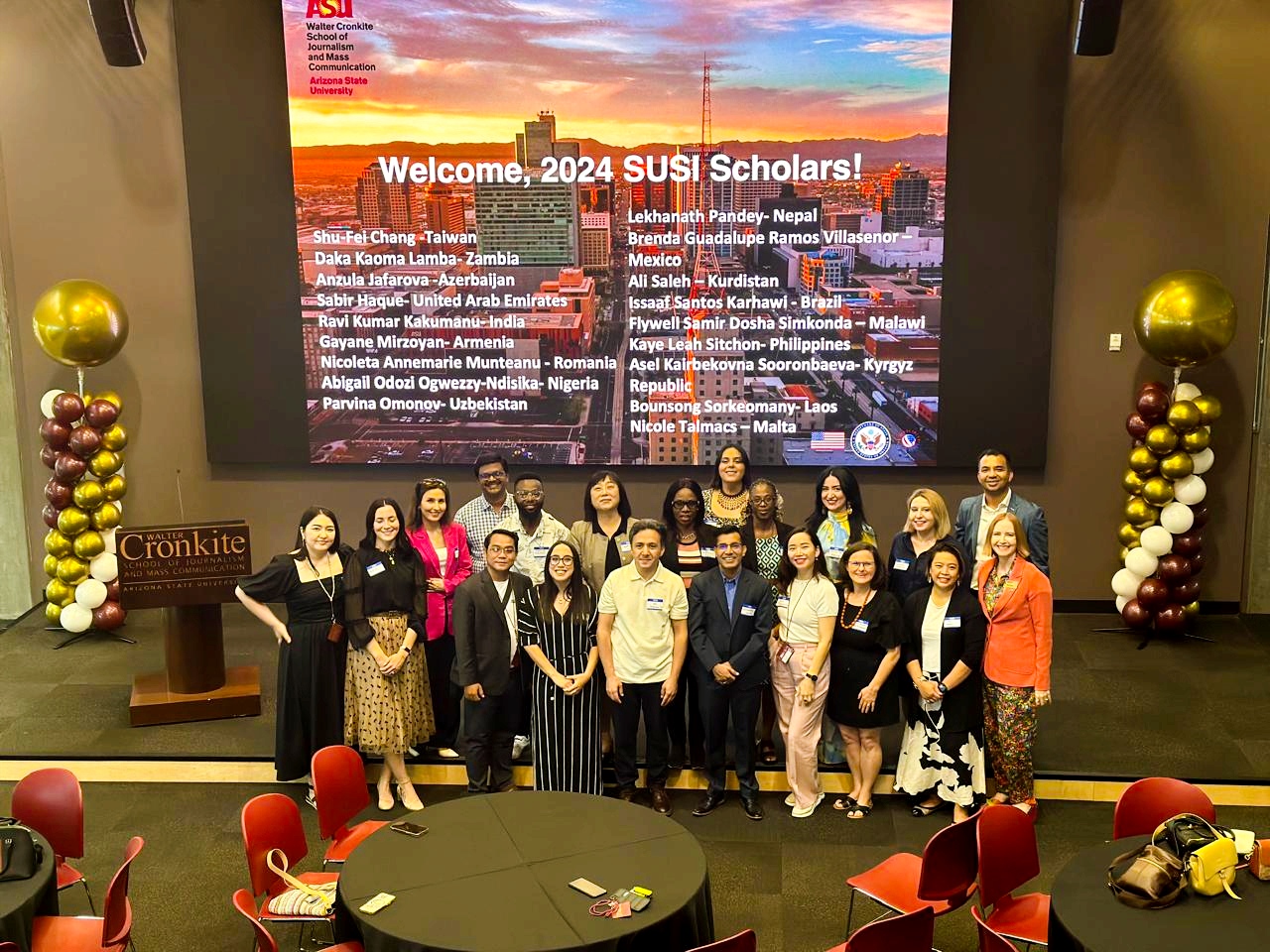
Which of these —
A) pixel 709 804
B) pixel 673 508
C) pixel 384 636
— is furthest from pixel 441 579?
pixel 709 804

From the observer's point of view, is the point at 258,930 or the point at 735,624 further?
the point at 735,624

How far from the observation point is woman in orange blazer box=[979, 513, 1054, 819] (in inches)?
227

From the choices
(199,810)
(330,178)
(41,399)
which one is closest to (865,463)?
(330,178)

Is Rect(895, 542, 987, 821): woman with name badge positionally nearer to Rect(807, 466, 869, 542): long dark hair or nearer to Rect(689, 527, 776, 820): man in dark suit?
Rect(807, 466, 869, 542): long dark hair

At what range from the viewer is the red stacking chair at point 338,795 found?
205 inches

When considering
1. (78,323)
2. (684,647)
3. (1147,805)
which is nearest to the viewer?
(1147,805)

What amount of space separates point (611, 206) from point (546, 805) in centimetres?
446

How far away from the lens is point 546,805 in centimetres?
496

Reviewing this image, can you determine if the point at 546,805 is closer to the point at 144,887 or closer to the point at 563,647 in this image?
the point at 563,647

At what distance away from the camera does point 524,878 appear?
4.41 m

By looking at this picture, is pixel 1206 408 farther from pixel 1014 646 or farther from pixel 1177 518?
pixel 1014 646

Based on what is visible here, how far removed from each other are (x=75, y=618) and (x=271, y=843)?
4083 millimetres

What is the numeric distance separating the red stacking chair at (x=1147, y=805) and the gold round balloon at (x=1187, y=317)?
343 cm

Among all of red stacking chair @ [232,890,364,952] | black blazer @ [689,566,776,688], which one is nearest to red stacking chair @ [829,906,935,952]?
red stacking chair @ [232,890,364,952]
